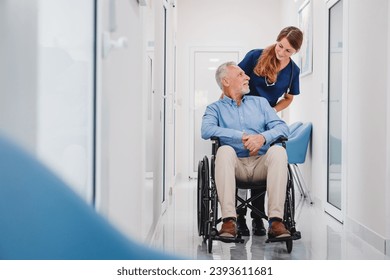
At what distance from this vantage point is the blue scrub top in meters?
2.32

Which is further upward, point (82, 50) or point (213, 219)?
point (82, 50)

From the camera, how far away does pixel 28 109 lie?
73 centimetres

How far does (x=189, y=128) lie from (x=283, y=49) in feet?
8.13

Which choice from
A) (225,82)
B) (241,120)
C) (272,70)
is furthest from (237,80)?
(272,70)

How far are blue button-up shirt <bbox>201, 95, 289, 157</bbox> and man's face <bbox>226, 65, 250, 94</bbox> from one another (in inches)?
1.6

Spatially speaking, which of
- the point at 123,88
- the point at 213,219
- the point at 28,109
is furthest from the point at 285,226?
the point at 28,109

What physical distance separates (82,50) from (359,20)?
1.94 m

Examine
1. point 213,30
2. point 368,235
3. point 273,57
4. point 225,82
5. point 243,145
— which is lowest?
point 368,235

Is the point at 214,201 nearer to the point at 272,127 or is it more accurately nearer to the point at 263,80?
the point at 272,127

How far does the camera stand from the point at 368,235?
2.17 meters

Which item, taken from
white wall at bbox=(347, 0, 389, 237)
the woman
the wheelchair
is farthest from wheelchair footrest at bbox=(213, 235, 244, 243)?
white wall at bbox=(347, 0, 389, 237)
